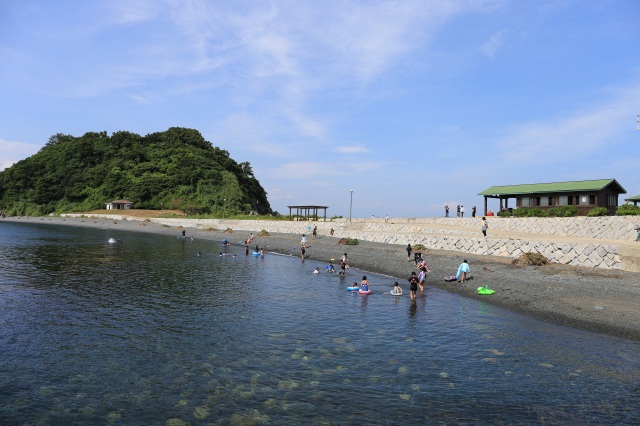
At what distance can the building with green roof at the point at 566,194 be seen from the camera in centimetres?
5094

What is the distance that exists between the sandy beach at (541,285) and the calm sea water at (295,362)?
1595mm

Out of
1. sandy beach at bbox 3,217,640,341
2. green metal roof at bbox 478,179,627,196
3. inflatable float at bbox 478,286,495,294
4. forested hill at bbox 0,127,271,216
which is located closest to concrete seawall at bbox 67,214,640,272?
sandy beach at bbox 3,217,640,341

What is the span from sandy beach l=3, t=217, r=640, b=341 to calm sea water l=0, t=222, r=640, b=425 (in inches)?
62.8

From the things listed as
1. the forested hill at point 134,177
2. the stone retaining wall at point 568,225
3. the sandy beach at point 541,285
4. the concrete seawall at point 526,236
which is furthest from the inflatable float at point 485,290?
the forested hill at point 134,177

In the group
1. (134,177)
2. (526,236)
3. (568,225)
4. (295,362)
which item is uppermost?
(134,177)

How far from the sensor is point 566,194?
53.8 metres

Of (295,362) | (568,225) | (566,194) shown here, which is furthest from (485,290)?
(566,194)

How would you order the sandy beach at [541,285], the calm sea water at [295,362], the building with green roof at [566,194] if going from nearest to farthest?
the calm sea water at [295,362] < the sandy beach at [541,285] < the building with green roof at [566,194]

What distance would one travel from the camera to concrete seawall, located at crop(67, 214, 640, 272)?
2967 centimetres

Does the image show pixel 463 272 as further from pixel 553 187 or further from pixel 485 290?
pixel 553 187

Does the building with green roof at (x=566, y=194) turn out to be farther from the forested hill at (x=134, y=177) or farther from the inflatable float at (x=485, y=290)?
the forested hill at (x=134, y=177)

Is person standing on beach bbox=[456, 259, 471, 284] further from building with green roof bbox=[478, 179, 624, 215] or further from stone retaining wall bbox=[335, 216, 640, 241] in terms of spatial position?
building with green roof bbox=[478, 179, 624, 215]

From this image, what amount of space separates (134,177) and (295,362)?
471 feet

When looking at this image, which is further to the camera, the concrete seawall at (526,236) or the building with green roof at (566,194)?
the building with green roof at (566,194)
